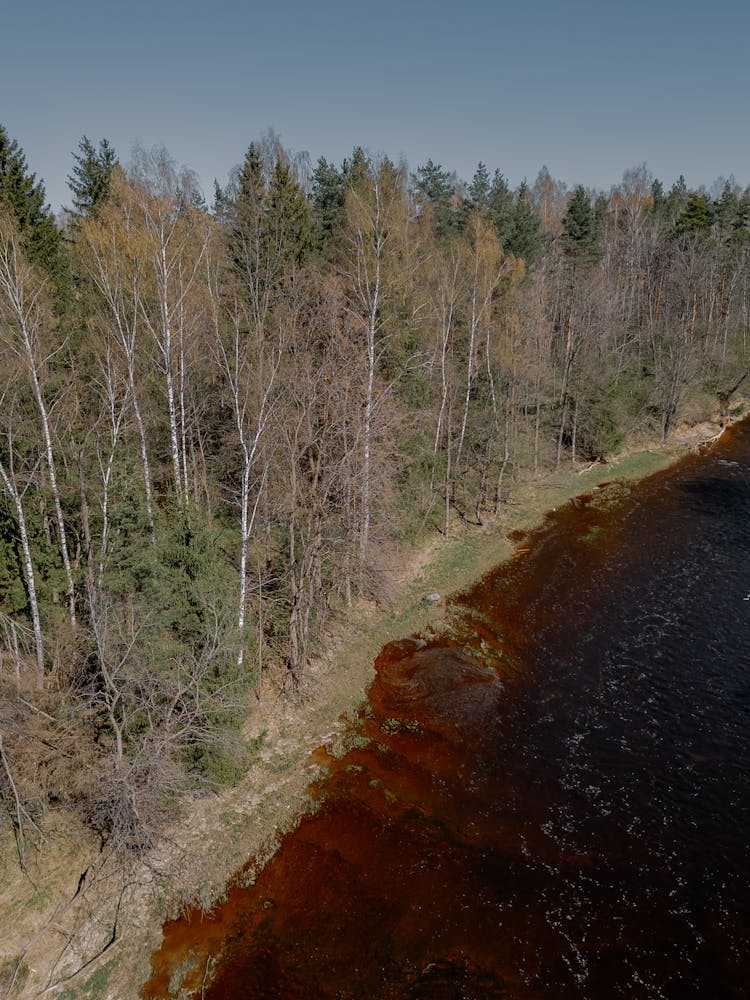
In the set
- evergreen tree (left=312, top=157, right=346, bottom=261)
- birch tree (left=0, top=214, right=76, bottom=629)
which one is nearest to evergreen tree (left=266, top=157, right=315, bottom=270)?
evergreen tree (left=312, top=157, right=346, bottom=261)

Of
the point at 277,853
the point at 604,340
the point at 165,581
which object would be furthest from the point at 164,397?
the point at 604,340

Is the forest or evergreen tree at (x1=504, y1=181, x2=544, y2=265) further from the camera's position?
evergreen tree at (x1=504, y1=181, x2=544, y2=265)

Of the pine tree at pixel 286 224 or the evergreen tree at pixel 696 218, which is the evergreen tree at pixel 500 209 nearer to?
the pine tree at pixel 286 224

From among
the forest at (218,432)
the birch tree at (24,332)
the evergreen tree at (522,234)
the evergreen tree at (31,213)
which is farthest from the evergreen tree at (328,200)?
the birch tree at (24,332)

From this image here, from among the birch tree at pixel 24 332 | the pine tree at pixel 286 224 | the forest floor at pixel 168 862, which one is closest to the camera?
the forest floor at pixel 168 862

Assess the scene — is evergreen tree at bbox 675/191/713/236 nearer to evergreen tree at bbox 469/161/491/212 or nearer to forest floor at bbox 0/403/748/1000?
evergreen tree at bbox 469/161/491/212

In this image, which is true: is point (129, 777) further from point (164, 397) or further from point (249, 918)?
point (164, 397)
